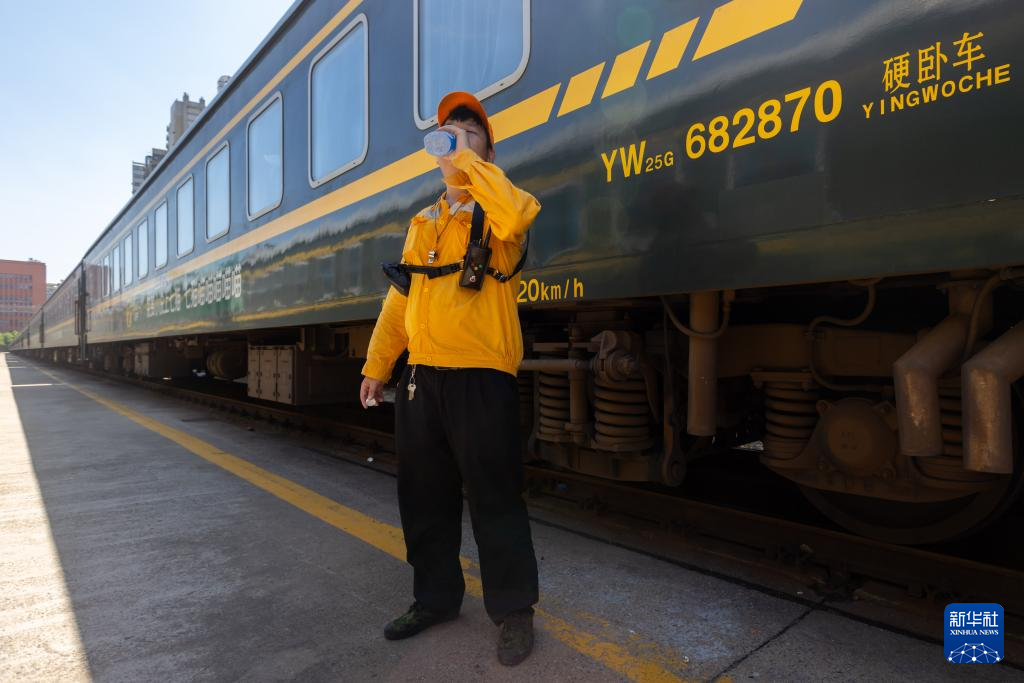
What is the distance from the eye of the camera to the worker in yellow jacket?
1980mm

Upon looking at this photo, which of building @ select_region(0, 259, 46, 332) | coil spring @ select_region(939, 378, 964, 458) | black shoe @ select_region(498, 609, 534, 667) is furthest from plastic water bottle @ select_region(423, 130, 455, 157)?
building @ select_region(0, 259, 46, 332)

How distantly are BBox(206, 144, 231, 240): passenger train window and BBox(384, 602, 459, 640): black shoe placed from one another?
5.50 metres

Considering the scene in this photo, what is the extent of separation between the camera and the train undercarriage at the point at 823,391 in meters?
1.82

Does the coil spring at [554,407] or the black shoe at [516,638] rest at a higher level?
the coil spring at [554,407]

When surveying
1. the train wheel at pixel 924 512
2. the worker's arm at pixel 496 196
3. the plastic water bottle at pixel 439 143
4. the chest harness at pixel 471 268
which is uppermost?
the plastic water bottle at pixel 439 143

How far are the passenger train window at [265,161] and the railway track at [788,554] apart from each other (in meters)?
3.46

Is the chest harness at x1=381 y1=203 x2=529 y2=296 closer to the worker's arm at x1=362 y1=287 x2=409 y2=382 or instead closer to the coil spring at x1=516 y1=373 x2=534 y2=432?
the worker's arm at x1=362 y1=287 x2=409 y2=382

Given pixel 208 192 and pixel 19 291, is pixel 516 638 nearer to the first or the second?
pixel 208 192

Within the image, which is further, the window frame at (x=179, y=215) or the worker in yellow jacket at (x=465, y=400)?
the window frame at (x=179, y=215)

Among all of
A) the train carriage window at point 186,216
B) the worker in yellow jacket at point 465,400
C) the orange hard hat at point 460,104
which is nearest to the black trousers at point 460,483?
the worker in yellow jacket at point 465,400

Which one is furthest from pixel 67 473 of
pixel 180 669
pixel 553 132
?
pixel 553 132

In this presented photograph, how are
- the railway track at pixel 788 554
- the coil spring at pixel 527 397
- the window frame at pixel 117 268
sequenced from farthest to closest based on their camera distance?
the window frame at pixel 117 268
the coil spring at pixel 527 397
the railway track at pixel 788 554

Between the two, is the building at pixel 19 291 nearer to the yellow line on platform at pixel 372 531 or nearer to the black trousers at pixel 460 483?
the yellow line on platform at pixel 372 531

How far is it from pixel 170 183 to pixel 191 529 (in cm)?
723
